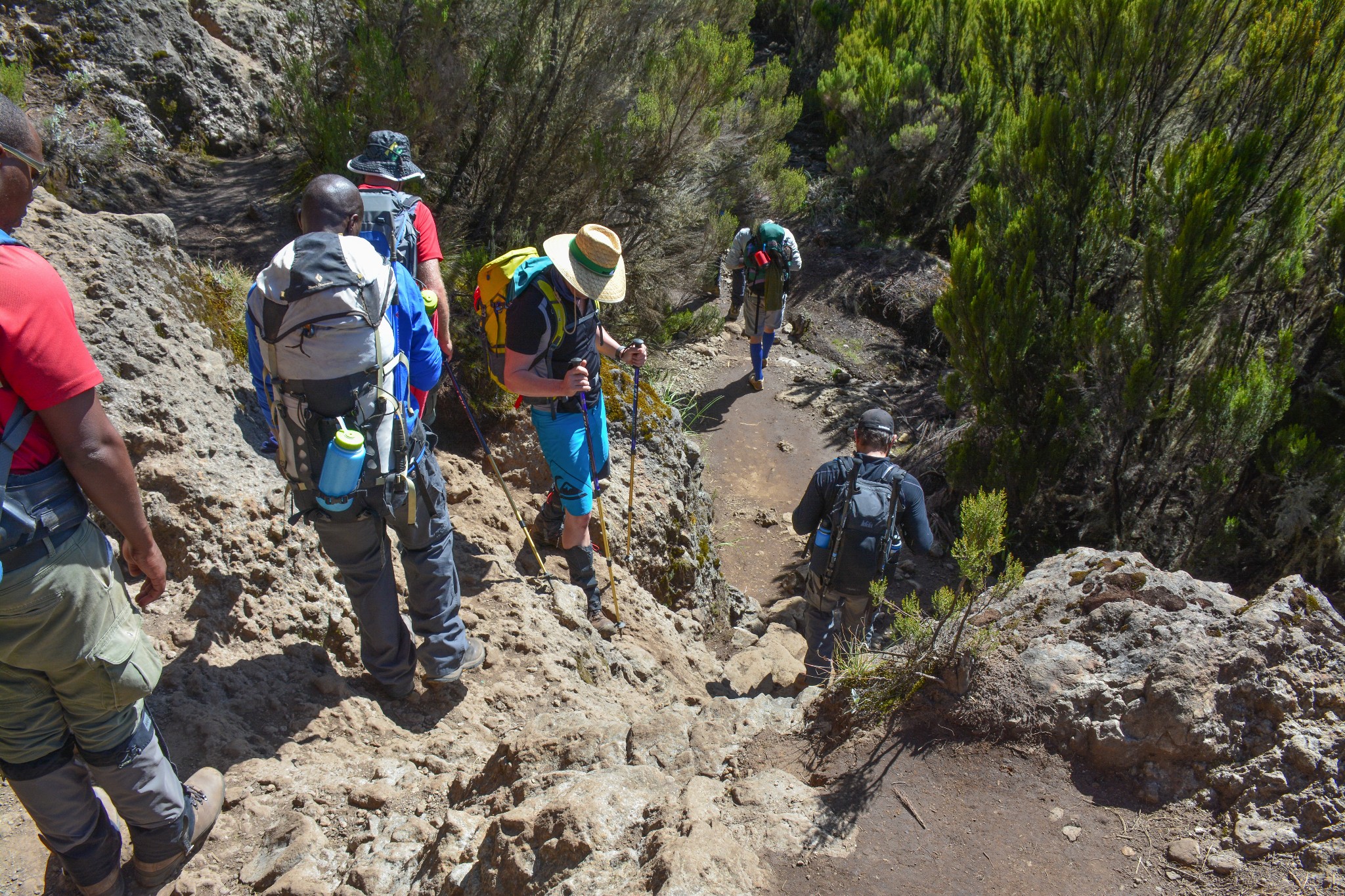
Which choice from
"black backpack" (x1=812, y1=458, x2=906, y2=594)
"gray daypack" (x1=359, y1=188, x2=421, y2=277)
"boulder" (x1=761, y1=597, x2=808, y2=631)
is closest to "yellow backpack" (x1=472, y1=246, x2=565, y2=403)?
"gray daypack" (x1=359, y1=188, x2=421, y2=277)

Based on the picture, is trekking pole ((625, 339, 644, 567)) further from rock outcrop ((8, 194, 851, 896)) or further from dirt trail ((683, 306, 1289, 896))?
dirt trail ((683, 306, 1289, 896))

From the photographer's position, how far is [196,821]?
2.36 m

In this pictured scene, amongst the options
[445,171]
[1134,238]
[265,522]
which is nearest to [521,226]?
[445,171]

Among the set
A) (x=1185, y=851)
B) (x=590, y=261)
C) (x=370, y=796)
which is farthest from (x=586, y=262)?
(x=1185, y=851)

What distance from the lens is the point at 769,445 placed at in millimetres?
8672

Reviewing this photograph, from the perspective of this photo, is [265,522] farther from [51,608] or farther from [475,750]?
[51,608]

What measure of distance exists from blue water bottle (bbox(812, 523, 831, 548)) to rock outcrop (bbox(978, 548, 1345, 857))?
106 centimetres

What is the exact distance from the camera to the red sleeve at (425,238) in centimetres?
388

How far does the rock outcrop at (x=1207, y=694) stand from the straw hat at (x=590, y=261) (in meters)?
2.19

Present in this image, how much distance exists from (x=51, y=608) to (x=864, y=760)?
2.27 meters

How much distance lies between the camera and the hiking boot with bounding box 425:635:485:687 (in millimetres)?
3186

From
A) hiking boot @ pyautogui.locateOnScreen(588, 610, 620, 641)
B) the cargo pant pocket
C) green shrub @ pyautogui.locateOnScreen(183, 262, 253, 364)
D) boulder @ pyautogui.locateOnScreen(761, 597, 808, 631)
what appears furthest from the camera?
boulder @ pyautogui.locateOnScreen(761, 597, 808, 631)

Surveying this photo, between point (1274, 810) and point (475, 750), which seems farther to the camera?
point (475, 750)

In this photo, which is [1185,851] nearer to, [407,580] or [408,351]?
[407,580]
